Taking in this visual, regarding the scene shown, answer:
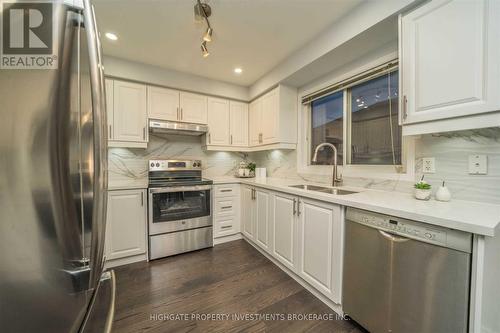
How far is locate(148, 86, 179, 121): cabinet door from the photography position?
2.57 m

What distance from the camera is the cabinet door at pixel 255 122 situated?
298 centimetres

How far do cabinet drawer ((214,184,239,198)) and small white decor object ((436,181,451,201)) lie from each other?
7.06 feet

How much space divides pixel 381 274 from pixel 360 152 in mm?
1266

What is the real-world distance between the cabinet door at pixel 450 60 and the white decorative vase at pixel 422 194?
50 cm

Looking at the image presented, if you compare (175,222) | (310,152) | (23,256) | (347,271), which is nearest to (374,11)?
(310,152)

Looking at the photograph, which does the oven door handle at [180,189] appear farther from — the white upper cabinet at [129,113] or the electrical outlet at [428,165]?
the electrical outlet at [428,165]

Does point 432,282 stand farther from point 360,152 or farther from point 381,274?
point 360,152

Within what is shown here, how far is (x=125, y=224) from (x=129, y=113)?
55.2 inches

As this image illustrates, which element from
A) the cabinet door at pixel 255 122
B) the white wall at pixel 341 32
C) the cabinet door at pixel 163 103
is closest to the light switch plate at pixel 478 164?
the white wall at pixel 341 32

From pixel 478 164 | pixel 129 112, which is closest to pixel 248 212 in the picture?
pixel 129 112

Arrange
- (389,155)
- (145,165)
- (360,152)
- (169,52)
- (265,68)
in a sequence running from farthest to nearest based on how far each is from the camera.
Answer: (145,165), (265,68), (169,52), (360,152), (389,155)

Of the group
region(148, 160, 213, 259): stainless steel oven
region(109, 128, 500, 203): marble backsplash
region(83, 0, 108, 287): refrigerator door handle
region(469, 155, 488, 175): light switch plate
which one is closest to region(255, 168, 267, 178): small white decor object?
region(109, 128, 500, 203): marble backsplash

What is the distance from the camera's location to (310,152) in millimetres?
2639

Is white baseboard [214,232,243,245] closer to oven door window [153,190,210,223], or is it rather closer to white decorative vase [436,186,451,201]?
oven door window [153,190,210,223]
